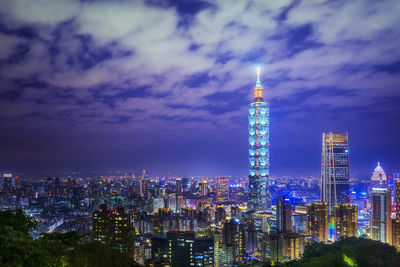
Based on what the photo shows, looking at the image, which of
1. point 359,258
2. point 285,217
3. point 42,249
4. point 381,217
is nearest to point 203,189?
point 285,217

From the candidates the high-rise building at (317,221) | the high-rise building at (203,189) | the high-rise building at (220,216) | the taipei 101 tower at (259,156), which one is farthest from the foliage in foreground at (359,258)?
the high-rise building at (203,189)

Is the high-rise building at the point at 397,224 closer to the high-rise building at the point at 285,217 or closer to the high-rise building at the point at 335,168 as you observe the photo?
the high-rise building at the point at 285,217

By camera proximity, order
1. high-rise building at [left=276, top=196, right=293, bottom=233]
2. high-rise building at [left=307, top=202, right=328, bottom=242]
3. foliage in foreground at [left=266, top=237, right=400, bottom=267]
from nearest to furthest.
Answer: foliage in foreground at [left=266, top=237, right=400, bottom=267] < high-rise building at [left=307, top=202, right=328, bottom=242] < high-rise building at [left=276, top=196, right=293, bottom=233]

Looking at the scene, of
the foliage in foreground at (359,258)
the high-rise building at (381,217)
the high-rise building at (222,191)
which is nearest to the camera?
the foliage in foreground at (359,258)

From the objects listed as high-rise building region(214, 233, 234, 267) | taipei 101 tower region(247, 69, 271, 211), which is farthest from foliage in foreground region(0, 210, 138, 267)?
taipei 101 tower region(247, 69, 271, 211)

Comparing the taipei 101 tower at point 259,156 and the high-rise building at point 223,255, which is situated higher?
the taipei 101 tower at point 259,156

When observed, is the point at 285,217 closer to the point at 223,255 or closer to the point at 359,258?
the point at 223,255

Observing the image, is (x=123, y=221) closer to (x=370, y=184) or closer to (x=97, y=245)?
(x=97, y=245)

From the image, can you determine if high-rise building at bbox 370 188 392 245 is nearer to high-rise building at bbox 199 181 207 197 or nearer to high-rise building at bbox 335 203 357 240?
high-rise building at bbox 335 203 357 240
